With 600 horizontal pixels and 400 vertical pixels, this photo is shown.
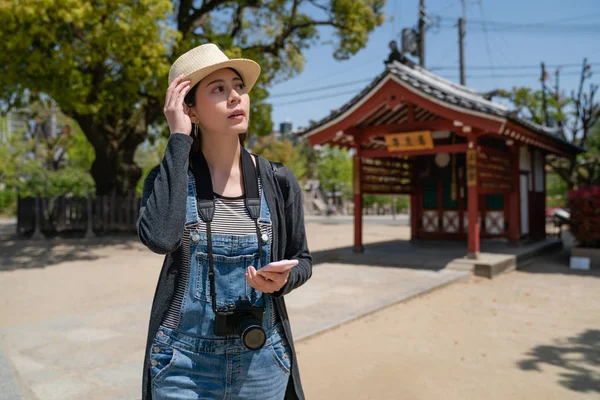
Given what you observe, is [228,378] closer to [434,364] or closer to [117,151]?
[434,364]

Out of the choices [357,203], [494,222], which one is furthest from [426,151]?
[494,222]

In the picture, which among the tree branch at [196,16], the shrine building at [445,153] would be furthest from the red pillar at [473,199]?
the tree branch at [196,16]

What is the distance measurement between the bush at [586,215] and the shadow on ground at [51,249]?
1230 cm

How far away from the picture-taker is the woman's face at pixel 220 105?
1740mm

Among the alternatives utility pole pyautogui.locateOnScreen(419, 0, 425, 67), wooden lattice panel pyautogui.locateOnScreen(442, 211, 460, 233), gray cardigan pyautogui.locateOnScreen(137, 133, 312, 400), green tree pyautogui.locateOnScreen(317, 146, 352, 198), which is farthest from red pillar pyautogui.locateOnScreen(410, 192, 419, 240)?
green tree pyautogui.locateOnScreen(317, 146, 352, 198)

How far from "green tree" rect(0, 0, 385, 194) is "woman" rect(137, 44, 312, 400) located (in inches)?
388

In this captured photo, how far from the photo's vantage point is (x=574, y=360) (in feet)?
15.4

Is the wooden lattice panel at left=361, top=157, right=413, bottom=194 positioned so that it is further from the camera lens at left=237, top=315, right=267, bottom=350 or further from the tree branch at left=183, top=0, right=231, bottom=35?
the camera lens at left=237, top=315, right=267, bottom=350

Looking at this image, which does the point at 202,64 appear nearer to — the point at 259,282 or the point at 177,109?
the point at 177,109

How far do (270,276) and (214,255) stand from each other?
0.82ft

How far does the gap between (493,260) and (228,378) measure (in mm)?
9383

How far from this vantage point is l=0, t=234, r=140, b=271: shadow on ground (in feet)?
36.6

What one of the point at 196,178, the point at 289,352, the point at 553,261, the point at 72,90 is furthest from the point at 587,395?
the point at 72,90

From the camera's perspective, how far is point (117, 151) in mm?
16750
